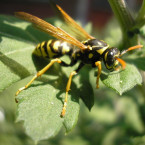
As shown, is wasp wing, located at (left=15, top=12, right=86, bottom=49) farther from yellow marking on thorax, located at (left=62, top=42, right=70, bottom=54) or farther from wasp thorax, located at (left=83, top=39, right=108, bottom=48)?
yellow marking on thorax, located at (left=62, top=42, right=70, bottom=54)

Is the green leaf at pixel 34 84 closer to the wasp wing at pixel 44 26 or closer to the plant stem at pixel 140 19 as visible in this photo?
the wasp wing at pixel 44 26

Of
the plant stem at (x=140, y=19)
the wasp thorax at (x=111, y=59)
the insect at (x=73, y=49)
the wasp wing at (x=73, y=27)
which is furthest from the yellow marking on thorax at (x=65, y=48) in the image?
the plant stem at (x=140, y=19)

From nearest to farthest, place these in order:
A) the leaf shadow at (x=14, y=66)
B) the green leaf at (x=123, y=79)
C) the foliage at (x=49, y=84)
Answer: the foliage at (x=49, y=84), the green leaf at (x=123, y=79), the leaf shadow at (x=14, y=66)

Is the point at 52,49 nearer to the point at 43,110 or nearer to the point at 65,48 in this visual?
the point at 65,48

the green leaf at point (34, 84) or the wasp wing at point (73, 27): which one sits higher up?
the wasp wing at point (73, 27)

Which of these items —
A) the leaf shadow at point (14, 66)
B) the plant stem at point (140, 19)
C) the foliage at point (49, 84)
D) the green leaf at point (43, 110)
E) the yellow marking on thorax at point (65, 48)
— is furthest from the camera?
the yellow marking on thorax at point (65, 48)

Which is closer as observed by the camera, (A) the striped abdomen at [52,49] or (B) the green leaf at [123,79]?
(B) the green leaf at [123,79]

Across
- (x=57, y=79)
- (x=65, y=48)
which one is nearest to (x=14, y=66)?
(x=57, y=79)
